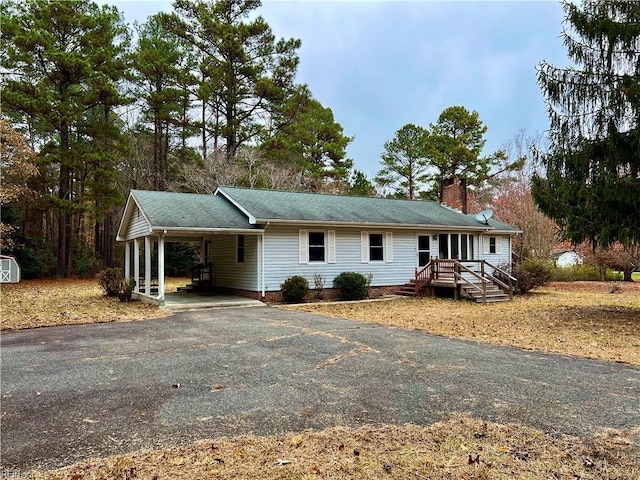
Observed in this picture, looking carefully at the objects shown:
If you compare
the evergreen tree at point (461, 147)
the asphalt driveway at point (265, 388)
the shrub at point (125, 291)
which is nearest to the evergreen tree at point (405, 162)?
the evergreen tree at point (461, 147)

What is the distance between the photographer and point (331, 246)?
1525cm

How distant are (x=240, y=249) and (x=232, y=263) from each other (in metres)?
0.86

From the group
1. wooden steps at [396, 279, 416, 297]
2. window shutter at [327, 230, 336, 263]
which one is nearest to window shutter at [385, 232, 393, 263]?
wooden steps at [396, 279, 416, 297]

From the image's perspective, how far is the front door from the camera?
17.3m

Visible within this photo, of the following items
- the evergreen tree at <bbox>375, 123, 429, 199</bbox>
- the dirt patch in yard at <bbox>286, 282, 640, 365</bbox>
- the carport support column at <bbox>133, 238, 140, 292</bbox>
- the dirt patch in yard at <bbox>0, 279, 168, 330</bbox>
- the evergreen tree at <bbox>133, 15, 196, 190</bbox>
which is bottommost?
the dirt patch in yard at <bbox>286, 282, 640, 365</bbox>

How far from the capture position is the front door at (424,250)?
17.3m

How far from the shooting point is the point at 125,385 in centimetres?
496

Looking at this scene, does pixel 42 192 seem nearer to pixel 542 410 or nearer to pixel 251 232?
pixel 251 232

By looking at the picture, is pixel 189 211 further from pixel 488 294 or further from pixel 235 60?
pixel 235 60

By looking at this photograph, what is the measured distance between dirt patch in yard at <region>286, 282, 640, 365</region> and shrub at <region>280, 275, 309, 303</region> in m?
0.58

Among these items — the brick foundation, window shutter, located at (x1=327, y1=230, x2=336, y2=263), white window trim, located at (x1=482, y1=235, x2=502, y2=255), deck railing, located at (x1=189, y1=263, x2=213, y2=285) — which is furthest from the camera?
the brick foundation

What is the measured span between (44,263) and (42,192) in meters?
4.50

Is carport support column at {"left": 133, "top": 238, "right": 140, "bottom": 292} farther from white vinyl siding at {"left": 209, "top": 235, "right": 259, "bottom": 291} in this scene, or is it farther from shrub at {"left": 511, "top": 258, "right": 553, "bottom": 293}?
shrub at {"left": 511, "top": 258, "right": 553, "bottom": 293}

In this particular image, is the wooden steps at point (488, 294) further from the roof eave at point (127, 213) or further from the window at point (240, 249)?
the roof eave at point (127, 213)
